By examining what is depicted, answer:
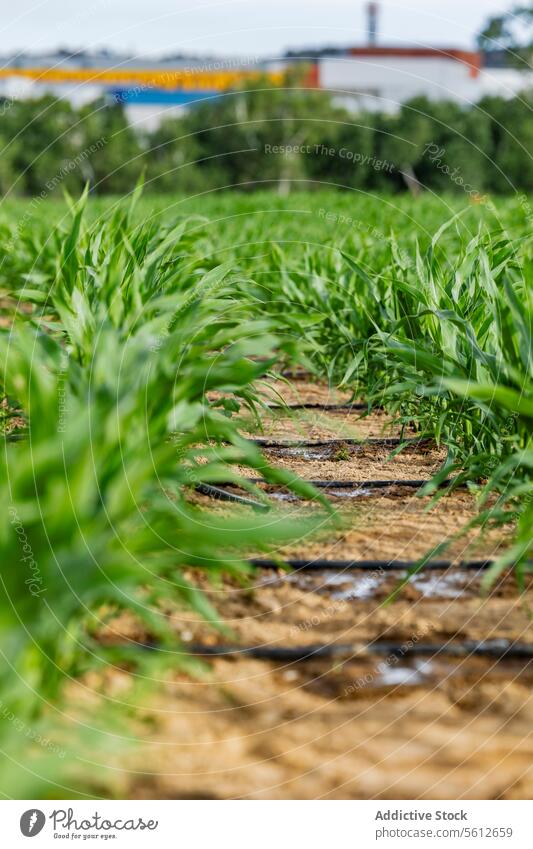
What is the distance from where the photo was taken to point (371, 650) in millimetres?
2039

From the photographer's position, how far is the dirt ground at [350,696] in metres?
1.68

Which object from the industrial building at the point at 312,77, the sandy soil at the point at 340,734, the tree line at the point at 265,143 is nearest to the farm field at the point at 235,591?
the sandy soil at the point at 340,734

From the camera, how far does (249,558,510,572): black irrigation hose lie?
2.47 metres

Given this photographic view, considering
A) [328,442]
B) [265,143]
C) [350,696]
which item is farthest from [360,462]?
[265,143]

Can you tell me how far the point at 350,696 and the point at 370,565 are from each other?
2.05 ft

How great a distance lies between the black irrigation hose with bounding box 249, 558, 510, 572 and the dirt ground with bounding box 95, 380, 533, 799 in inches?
0.7

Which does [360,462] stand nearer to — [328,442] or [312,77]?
[328,442]

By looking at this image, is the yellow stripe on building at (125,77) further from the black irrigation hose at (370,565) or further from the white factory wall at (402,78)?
the black irrigation hose at (370,565)

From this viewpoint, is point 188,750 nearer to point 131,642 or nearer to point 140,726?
point 140,726

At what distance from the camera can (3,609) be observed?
1.67 meters

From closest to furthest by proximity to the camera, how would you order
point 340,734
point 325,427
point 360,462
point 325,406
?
point 340,734, point 360,462, point 325,427, point 325,406

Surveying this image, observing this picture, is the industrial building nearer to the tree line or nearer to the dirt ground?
the tree line

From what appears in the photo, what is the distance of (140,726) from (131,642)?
30cm
